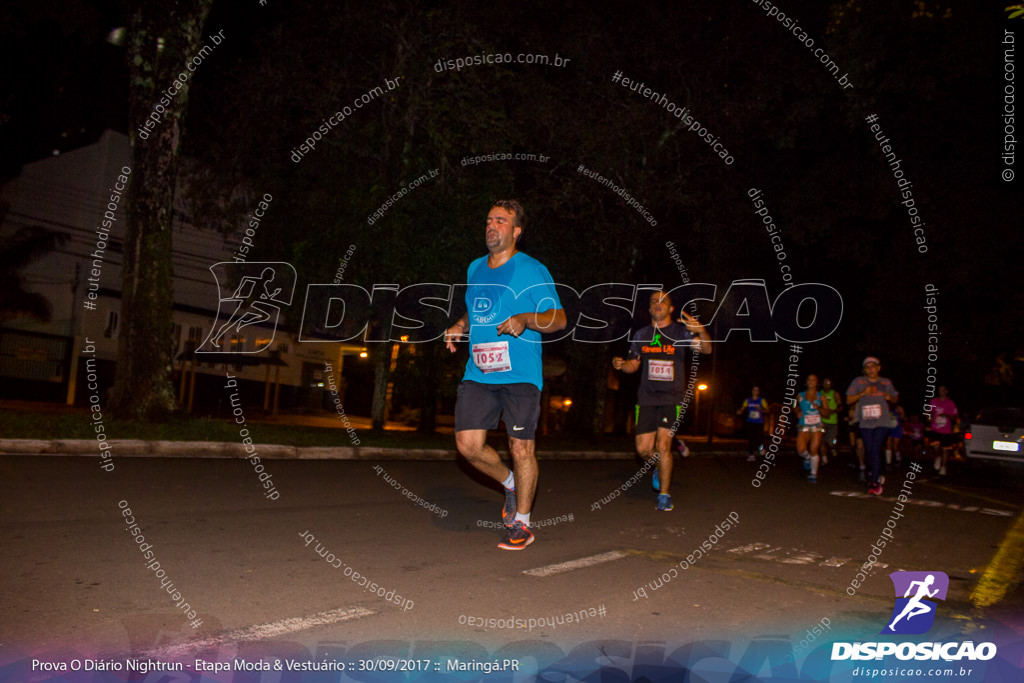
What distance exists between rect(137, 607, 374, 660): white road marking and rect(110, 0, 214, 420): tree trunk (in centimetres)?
1082

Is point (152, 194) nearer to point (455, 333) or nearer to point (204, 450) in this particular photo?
point (204, 450)

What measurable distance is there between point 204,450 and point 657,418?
6.16 m

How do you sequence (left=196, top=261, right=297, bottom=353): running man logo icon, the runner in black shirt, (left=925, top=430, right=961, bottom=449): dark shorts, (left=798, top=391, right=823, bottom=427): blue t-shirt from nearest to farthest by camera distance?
the runner in black shirt, (left=798, top=391, right=823, bottom=427): blue t-shirt, (left=925, top=430, right=961, bottom=449): dark shorts, (left=196, top=261, right=297, bottom=353): running man logo icon

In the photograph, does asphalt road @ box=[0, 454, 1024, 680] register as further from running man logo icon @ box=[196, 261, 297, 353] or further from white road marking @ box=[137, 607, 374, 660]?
running man logo icon @ box=[196, 261, 297, 353]

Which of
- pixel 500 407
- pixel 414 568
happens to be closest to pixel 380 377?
pixel 500 407

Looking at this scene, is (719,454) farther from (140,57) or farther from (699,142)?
(140,57)

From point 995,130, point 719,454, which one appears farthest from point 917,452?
point 995,130

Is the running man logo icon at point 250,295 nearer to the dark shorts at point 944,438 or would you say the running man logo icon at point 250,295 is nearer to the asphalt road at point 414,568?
the asphalt road at point 414,568

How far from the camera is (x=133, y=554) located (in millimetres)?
5086

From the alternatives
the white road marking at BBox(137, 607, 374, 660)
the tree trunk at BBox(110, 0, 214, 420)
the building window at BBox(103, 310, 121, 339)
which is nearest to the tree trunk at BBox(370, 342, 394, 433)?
the tree trunk at BBox(110, 0, 214, 420)

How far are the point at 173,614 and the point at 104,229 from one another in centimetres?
2429

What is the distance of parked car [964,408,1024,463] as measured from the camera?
16453mm

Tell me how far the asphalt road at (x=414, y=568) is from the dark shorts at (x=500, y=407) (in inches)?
33.7

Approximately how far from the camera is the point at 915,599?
4672 millimetres
